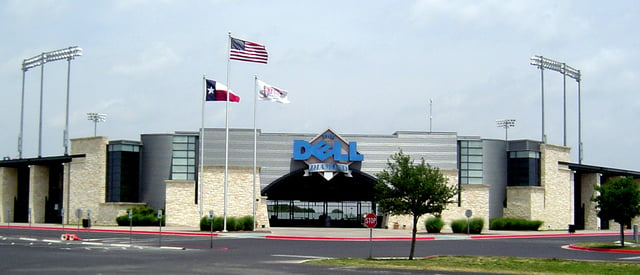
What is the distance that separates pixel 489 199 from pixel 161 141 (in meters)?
29.4

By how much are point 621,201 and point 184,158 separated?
123 ft

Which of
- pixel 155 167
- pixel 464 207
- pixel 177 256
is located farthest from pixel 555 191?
pixel 177 256

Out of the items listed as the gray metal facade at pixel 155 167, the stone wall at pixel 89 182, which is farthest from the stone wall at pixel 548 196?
the stone wall at pixel 89 182

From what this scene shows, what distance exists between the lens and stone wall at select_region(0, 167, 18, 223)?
7006 cm

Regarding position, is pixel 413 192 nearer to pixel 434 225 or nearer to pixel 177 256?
pixel 177 256

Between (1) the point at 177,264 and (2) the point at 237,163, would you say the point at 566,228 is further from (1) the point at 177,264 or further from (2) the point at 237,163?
(1) the point at 177,264

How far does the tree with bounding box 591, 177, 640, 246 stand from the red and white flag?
23631 mm

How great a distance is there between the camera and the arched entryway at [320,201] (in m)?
71.7

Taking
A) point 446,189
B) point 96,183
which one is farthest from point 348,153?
point 446,189

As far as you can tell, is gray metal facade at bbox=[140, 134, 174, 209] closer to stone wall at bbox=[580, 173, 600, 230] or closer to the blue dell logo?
the blue dell logo

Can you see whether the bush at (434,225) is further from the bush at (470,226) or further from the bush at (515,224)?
the bush at (515,224)

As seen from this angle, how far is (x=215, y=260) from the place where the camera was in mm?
28578

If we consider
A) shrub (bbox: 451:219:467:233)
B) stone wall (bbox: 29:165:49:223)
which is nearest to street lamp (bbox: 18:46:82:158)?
stone wall (bbox: 29:165:49:223)

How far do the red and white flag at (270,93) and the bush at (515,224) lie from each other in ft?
78.3
